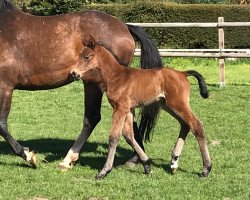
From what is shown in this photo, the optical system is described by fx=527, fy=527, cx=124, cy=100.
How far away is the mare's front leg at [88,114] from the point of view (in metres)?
6.86

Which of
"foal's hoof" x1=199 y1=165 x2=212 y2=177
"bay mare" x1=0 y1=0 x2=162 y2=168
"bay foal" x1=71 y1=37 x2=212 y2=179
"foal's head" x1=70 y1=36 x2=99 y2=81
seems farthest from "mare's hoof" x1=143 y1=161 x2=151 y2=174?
"foal's head" x1=70 y1=36 x2=99 y2=81

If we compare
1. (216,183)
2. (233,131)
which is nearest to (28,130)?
(233,131)

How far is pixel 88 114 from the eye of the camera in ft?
23.4

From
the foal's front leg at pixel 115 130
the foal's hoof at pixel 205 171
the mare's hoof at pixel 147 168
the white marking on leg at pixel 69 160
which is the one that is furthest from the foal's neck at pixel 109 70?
the foal's hoof at pixel 205 171

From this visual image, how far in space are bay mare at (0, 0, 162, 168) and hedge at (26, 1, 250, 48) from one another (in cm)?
1446

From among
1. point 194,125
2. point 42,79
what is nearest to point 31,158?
point 42,79

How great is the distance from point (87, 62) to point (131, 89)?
603 mm

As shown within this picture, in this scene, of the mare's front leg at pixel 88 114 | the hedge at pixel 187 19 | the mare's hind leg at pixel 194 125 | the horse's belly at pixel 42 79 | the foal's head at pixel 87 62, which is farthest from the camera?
the hedge at pixel 187 19

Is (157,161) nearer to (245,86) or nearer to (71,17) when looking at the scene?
(71,17)

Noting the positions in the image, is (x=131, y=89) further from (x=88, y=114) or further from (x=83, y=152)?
(x=83, y=152)

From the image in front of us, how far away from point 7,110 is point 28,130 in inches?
105

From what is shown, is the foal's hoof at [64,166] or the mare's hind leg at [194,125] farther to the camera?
the foal's hoof at [64,166]

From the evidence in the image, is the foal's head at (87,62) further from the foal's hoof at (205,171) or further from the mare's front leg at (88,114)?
the foal's hoof at (205,171)

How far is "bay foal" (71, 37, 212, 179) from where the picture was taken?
6.07 metres
